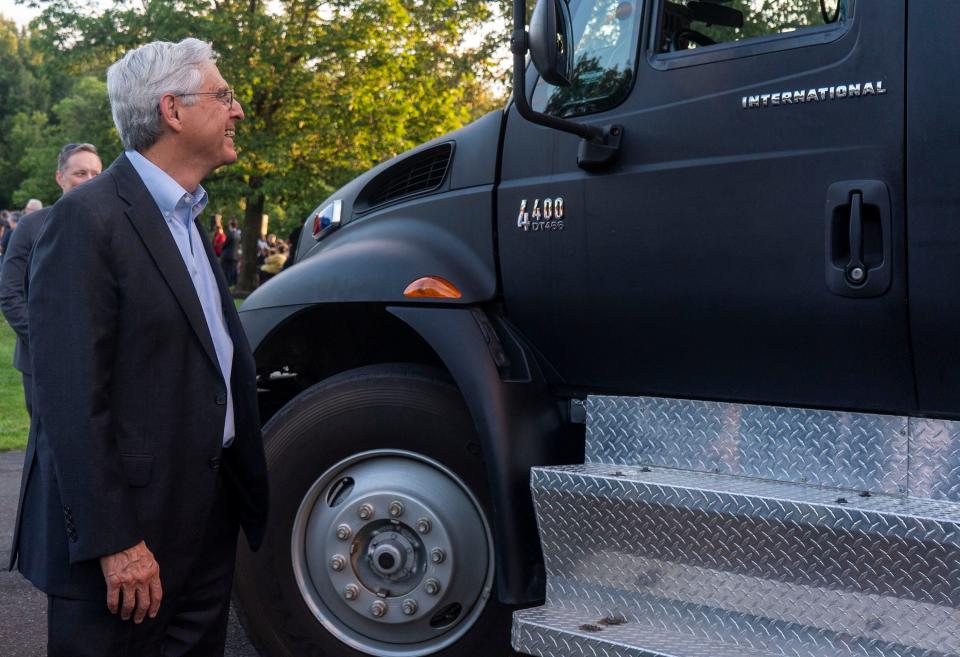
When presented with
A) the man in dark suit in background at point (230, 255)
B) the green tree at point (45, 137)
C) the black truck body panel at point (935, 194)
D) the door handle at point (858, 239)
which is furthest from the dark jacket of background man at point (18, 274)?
the green tree at point (45, 137)

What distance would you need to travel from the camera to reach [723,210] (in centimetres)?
338

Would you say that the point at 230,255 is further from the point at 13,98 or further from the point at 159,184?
the point at 13,98

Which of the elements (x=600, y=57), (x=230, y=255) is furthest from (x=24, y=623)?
(x=230, y=255)

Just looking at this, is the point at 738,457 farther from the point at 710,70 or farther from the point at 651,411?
the point at 710,70

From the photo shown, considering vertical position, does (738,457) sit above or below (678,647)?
above

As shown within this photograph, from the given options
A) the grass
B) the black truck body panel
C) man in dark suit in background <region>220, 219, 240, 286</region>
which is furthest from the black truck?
man in dark suit in background <region>220, 219, 240, 286</region>

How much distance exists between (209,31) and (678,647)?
24.9 meters

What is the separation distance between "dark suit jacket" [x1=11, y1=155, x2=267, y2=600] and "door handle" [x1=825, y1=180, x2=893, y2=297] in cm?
161

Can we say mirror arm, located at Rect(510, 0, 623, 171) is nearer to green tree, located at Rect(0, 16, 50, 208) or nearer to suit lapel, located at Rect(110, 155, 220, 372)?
suit lapel, located at Rect(110, 155, 220, 372)

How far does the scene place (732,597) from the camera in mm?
3258

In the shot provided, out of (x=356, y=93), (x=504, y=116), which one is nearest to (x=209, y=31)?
(x=356, y=93)

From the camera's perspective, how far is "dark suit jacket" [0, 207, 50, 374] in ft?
19.4

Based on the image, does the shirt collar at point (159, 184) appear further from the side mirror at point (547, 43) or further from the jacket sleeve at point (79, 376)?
the side mirror at point (547, 43)

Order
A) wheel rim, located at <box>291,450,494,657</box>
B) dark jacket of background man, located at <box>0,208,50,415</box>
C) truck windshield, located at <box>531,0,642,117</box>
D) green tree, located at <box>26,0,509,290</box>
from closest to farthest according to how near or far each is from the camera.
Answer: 1. truck windshield, located at <box>531,0,642,117</box>
2. wheel rim, located at <box>291,450,494,657</box>
3. dark jacket of background man, located at <box>0,208,50,415</box>
4. green tree, located at <box>26,0,509,290</box>
